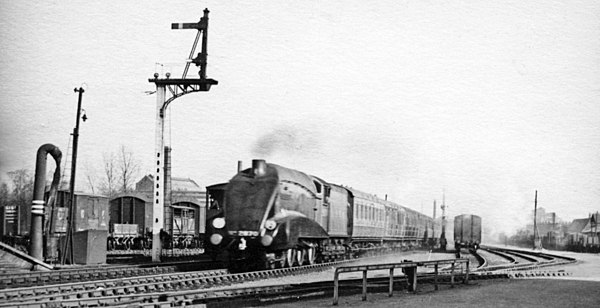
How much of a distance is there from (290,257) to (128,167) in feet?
41.1

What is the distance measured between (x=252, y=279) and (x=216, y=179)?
411 cm

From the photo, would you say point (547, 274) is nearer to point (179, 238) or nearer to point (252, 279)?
point (252, 279)

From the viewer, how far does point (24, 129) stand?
577 inches

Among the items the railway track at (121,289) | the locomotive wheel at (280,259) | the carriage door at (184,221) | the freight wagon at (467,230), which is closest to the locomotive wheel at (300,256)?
the railway track at (121,289)

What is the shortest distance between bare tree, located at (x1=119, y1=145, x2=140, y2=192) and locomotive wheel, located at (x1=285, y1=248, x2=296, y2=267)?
7.56 meters

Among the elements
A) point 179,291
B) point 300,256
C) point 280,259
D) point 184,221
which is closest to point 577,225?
point 184,221

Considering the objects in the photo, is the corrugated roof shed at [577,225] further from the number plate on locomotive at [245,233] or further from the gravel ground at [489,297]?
the number plate on locomotive at [245,233]

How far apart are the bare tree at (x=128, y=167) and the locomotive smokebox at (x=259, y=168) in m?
6.88

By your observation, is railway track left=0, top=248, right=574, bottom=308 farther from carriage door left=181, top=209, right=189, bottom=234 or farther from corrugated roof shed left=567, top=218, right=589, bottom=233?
corrugated roof shed left=567, top=218, right=589, bottom=233

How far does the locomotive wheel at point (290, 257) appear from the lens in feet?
63.9

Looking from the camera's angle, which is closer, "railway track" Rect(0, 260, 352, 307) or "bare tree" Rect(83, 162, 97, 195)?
"railway track" Rect(0, 260, 352, 307)

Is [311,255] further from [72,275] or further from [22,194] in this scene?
[22,194]

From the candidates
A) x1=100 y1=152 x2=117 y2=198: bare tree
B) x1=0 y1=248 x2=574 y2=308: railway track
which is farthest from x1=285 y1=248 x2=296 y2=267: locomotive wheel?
x1=100 y1=152 x2=117 y2=198: bare tree

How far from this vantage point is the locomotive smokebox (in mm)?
18484
